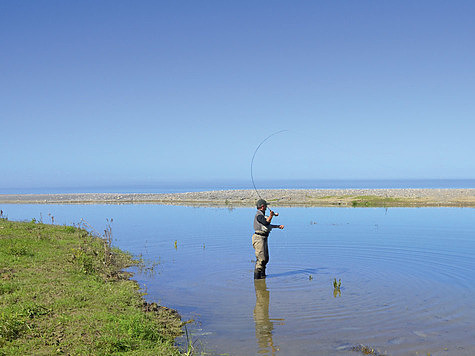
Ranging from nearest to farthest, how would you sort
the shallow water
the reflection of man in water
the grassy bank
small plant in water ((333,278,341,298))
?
the grassy bank < the reflection of man in water < the shallow water < small plant in water ((333,278,341,298))

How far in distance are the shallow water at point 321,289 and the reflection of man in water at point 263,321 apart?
0.06 feet

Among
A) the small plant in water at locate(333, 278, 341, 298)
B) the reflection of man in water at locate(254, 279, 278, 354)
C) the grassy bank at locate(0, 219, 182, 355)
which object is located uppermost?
the grassy bank at locate(0, 219, 182, 355)

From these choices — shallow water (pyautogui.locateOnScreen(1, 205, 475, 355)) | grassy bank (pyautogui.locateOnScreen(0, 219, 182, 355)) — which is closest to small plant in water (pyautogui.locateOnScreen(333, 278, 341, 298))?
shallow water (pyautogui.locateOnScreen(1, 205, 475, 355))

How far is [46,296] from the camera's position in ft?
29.2

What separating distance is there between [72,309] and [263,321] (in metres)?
3.74

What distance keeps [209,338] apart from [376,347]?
2.94 m

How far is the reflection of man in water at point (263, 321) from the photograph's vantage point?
7789 mm

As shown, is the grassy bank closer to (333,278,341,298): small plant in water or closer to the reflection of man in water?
the reflection of man in water

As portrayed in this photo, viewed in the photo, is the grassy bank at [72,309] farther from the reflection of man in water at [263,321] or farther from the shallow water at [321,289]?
the reflection of man in water at [263,321]

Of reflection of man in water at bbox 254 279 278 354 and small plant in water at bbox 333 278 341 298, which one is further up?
small plant in water at bbox 333 278 341 298

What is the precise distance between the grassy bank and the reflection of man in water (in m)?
1.56

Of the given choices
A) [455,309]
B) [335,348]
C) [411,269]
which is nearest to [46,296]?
[335,348]

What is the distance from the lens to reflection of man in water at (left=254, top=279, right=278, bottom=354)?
25.6ft

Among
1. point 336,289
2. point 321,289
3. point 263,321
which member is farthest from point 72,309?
point 336,289
